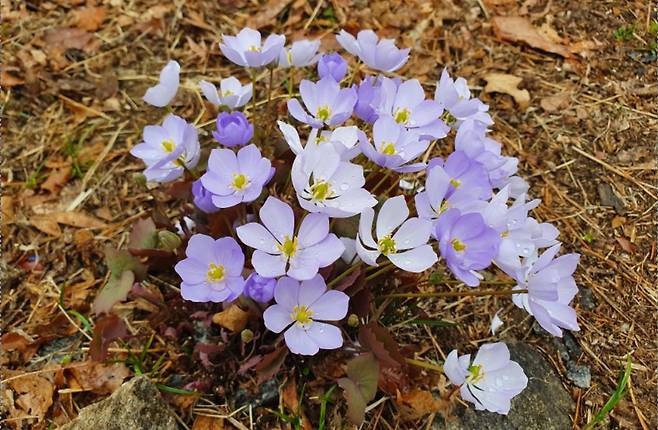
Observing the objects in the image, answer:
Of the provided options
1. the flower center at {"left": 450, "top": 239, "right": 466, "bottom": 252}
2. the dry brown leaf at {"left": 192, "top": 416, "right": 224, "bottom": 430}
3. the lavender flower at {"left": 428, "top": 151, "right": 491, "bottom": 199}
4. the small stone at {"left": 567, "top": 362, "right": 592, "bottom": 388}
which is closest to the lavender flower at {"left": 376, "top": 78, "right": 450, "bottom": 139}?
the lavender flower at {"left": 428, "top": 151, "right": 491, "bottom": 199}

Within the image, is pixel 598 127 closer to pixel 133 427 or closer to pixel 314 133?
pixel 314 133

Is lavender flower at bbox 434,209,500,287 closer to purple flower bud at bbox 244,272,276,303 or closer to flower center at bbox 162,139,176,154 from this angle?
purple flower bud at bbox 244,272,276,303

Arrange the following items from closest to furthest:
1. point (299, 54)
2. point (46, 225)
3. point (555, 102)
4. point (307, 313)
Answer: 1. point (307, 313)
2. point (299, 54)
3. point (46, 225)
4. point (555, 102)

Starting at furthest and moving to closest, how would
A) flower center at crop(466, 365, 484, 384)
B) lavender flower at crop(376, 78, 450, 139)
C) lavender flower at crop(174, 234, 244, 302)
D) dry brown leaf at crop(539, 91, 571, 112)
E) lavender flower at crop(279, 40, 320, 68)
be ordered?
dry brown leaf at crop(539, 91, 571, 112)
lavender flower at crop(279, 40, 320, 68)
lavender flower at crop(376, 78, 450, 139)
flower center at crop(466, 365, 484, 384)
lavender flower at crop(174, 234, 244, 302)


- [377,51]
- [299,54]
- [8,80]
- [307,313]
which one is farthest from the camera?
[8,80]

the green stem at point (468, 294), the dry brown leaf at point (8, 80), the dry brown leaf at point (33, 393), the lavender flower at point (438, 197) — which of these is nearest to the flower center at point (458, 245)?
the lavender flower at point (438, 197)

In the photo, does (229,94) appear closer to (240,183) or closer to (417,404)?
(240,183)

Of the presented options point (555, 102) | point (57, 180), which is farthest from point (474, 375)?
point (57, 180)

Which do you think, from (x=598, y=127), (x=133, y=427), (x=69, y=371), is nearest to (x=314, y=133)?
(x=133, y=427)
